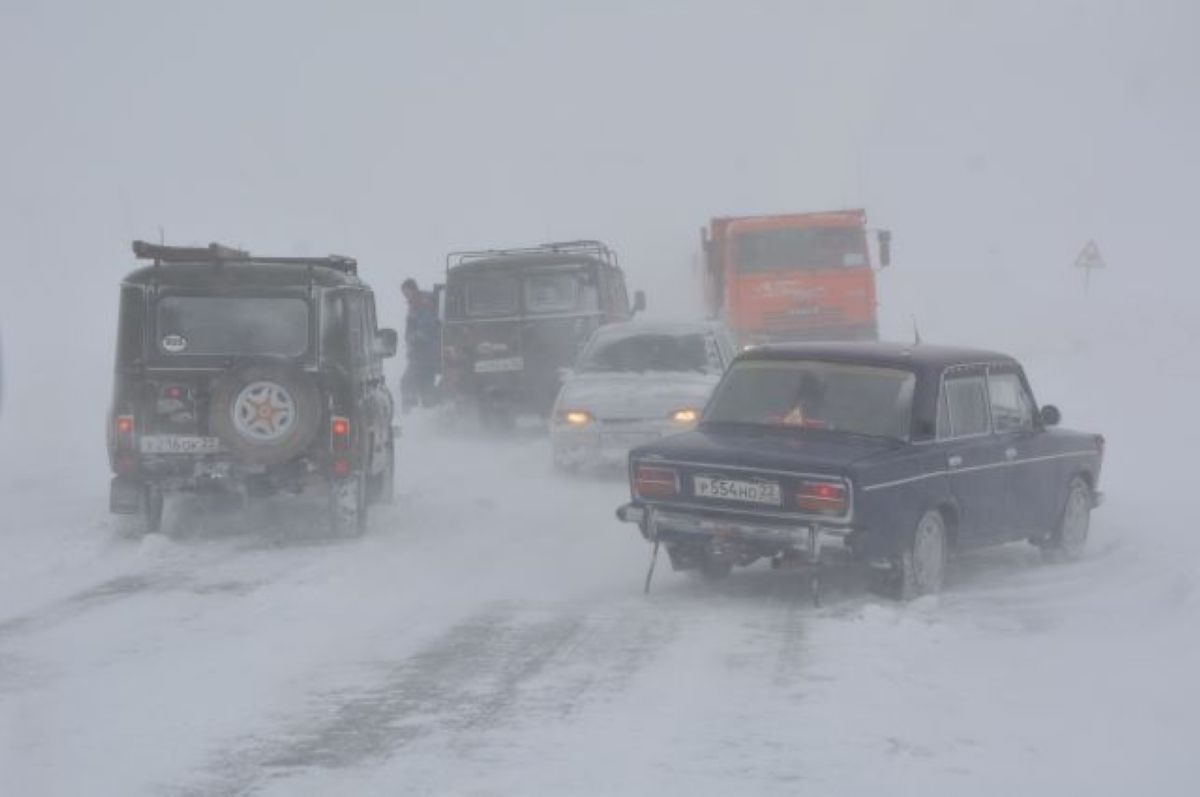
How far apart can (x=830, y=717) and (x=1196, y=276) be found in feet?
199

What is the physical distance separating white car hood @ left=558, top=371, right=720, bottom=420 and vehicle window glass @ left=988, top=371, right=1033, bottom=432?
5.25 m

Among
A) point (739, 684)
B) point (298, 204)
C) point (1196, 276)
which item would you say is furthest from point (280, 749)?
point (298, 204)

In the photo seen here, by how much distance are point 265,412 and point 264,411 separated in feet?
0.03

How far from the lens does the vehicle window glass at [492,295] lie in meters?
22.5

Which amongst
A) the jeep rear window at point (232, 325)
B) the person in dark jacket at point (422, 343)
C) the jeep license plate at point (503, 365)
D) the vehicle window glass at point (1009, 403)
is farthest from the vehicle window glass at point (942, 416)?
the person in dark jacket at point (422, 343)

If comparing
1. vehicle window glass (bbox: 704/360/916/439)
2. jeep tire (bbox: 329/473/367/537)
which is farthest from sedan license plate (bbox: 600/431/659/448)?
vehicle window glass (bbox: 704/360/916/439)

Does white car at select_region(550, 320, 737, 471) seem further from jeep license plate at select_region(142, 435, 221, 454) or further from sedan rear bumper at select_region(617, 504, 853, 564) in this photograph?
sedan rear bumper at select_region(617, 504, 853, 564)

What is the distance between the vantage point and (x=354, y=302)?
45.2 feet

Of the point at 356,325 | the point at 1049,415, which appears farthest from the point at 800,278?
the point at 1049,415

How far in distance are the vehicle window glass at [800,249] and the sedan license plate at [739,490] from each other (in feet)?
62.3

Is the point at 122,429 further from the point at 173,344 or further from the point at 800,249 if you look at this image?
the point at 800,249

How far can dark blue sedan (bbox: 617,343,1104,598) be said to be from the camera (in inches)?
387

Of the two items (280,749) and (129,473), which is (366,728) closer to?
(280,749)

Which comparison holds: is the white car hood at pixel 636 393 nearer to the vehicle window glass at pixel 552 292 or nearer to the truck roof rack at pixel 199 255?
the truck roof rack at pixel 199 255
